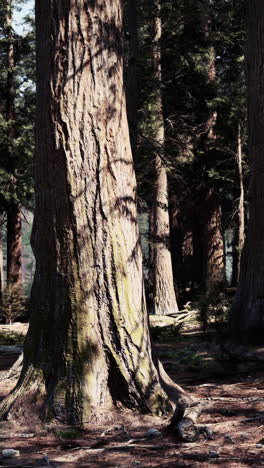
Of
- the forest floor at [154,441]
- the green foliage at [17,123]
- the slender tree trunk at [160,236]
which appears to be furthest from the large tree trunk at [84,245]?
the green foliage at [17,123]

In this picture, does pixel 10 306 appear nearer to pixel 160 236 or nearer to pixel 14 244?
pixel 160 236

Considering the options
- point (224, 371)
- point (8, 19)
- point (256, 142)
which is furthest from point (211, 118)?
point (224, 371)

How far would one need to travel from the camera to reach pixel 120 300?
4.77m

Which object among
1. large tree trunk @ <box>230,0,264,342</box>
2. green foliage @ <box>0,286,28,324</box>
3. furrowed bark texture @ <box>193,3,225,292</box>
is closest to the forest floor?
large tree trunk @ <box>230,0,264,342</box>

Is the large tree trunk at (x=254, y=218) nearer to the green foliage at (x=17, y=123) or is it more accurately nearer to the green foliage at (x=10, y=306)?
the green foliage at (x=10, y=306)

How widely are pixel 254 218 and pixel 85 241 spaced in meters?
4.05

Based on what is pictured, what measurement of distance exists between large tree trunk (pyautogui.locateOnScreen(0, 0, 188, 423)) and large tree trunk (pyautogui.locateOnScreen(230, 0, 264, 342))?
3340 mm

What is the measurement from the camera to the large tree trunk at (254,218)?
7859 millimetres

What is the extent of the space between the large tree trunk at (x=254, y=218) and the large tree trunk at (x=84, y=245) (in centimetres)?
334

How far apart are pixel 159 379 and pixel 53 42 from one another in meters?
3.12

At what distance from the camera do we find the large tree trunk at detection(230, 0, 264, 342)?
786 centimetres

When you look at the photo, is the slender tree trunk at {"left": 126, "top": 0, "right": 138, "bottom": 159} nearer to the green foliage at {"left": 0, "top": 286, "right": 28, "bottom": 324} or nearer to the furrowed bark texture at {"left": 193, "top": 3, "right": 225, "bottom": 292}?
the green foliage at {"left": 0, "top": 286, "right": 28, "bottom": 324}

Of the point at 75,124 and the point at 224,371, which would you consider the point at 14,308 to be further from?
the point at 75,124

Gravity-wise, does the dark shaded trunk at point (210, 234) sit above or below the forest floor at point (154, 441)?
above
